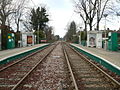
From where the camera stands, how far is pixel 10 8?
39.1 meters

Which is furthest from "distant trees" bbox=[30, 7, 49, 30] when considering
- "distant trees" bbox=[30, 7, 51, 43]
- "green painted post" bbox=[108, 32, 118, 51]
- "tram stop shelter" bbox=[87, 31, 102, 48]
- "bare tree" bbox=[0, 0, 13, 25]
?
"green painted post" bbox=[108, 32, 118, 51]

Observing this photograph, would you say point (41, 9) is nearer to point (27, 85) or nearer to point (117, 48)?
point (117, 48)

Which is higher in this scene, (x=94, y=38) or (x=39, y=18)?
(x=39, y=18)

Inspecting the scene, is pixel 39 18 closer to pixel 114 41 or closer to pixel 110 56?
pixel 114 41

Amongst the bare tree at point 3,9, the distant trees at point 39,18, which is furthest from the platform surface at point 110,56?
the distant trees at point 39,18

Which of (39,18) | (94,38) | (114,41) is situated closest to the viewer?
(114,41)

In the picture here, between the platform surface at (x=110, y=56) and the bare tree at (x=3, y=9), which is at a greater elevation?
the bare tree at (x=3, y=9)

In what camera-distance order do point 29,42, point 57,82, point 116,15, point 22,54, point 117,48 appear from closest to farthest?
point 57,82, point 22,54, point 117,48, point 116,15, point 29,42

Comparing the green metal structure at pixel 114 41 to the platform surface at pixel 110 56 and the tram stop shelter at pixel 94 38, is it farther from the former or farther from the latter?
the tram stop shelter at pixel 94 38

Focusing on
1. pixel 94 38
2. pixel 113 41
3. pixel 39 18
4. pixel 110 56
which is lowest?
pixel 110 56

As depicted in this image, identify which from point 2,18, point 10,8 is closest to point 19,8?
point 10,8

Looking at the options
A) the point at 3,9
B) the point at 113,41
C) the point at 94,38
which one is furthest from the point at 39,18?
the point at 113,41

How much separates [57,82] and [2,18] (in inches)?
1286

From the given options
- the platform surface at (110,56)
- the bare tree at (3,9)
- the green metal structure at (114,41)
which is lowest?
the platform surface at (110,56)
